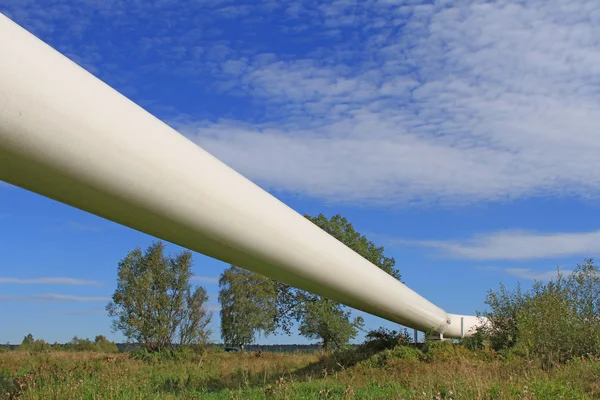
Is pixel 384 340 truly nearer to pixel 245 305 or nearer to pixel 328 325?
pixel 328 325

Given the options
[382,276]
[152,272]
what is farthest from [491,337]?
[152,272]

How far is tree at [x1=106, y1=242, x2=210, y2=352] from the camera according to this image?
23.7 meters

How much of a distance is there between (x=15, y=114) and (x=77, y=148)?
35cm

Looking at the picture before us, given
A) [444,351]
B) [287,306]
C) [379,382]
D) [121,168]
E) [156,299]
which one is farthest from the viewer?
[287,306]

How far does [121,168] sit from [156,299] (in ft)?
73.7

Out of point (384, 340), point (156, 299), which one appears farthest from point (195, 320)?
point (384, 340)

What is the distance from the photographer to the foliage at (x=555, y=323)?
989 cm

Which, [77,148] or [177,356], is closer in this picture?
[77,148]

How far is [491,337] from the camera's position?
11.8 metres

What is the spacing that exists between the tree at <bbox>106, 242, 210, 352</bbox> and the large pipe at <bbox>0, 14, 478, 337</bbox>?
796 inches

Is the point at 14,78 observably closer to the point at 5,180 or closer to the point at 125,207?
the point at 5,180

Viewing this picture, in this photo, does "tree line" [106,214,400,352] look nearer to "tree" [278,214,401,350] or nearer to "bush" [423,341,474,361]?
"tree" [278,214,401,350]

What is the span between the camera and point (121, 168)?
3.05 meters

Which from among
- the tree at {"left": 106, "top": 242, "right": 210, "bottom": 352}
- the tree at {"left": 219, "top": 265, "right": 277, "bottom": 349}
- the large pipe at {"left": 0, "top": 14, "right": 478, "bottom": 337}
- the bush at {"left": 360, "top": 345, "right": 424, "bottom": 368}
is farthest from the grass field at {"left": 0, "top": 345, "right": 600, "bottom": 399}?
the tree at {"left": 219, "top": 265, "right": 277, "bottom": 349}
